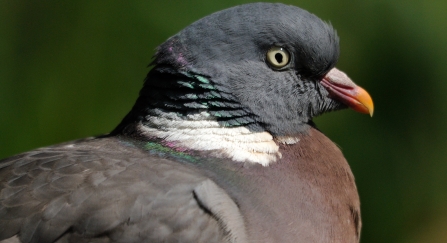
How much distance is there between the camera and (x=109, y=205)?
6.67 feet

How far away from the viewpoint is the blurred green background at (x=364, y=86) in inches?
152

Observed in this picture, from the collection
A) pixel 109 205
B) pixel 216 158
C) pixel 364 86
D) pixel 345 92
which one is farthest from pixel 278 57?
pixel 364 86

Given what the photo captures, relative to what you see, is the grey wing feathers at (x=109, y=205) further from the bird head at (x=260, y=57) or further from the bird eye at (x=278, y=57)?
the bird eye at (x=278, y=57)

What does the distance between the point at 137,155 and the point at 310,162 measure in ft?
1.96

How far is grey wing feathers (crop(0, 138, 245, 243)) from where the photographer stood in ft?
6.63

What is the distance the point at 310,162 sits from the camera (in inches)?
95.0

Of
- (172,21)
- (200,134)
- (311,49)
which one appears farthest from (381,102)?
(200,134)

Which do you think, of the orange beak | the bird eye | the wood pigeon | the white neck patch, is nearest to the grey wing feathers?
the wood pigeon

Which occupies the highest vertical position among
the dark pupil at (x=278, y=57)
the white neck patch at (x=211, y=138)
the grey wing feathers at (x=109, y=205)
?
the dark pupil at (x=278, y=57)

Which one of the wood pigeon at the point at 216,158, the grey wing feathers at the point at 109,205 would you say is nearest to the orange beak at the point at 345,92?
the wood pigeon at the point at 216,158

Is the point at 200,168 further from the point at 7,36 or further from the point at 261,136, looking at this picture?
the point at 7,36

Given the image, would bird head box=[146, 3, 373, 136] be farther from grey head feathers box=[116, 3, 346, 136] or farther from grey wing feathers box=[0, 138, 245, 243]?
grey wing feathers box=[0, 138, 245, 243]

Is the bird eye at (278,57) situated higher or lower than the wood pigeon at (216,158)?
higher

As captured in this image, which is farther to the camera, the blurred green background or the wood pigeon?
the blurred green background
